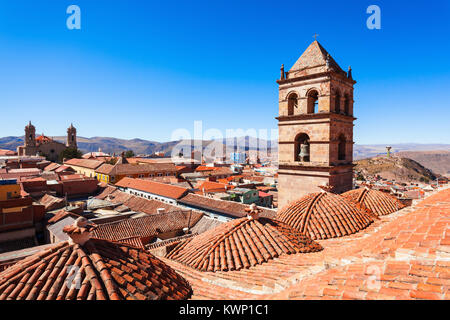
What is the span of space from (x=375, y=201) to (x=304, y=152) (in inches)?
138

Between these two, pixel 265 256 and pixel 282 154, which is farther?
pixel 282 154

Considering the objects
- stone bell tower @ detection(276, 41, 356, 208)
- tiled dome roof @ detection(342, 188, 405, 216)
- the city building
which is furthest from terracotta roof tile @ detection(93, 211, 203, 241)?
the city building

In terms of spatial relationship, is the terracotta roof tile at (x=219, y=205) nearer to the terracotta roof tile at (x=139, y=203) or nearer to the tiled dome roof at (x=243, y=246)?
the terracotta roof tile at (x=139, y=203)

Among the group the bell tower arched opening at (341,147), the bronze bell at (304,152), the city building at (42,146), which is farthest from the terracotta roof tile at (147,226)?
the city building at (42,146)


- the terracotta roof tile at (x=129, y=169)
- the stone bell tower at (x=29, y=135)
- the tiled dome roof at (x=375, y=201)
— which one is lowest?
the terracotta roof tile at (x=129, y=169)

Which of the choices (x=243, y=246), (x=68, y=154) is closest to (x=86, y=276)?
(x=243, y=246)

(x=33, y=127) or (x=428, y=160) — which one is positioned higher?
(x=33, y=127)

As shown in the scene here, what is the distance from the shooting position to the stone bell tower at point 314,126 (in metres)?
10.9

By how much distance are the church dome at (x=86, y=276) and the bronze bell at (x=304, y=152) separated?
8841 mm

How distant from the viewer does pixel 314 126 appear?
11.2m
